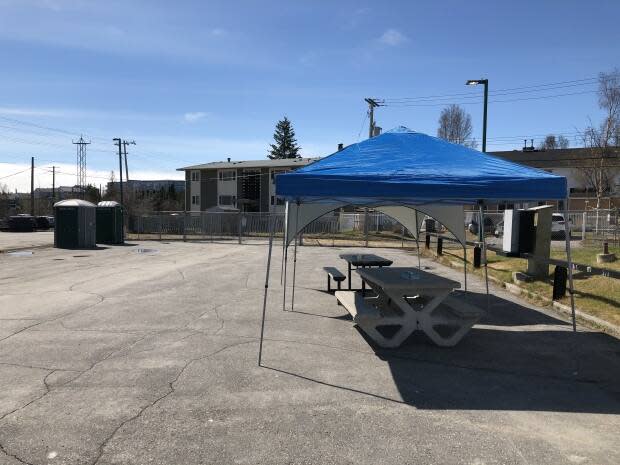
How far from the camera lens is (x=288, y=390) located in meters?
4.80

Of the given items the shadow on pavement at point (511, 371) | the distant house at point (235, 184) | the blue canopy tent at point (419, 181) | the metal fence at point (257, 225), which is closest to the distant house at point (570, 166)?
the metal fence at point (257, 225)

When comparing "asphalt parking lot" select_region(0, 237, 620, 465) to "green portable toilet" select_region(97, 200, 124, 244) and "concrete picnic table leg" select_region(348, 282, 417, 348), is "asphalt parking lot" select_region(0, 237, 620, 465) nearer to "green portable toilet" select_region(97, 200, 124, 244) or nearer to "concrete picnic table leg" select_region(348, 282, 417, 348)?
"concrete picnic table leg" select_region(348, 282, 417, 348)

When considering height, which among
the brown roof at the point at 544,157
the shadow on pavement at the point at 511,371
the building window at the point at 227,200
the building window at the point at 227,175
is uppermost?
the brown roof at the point at 544,157

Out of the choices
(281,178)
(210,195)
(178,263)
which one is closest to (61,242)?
(178,263)

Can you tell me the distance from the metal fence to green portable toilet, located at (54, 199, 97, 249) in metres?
5.78

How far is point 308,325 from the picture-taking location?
756 cm

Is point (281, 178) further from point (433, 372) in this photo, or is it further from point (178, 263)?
point (178, 263)

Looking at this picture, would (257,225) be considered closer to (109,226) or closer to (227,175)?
(109,226)

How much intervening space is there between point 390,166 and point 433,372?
256cm

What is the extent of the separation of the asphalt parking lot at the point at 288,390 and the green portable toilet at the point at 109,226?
17623 mm

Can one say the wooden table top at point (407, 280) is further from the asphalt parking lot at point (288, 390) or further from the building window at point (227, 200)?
the building window at point (227, 200)

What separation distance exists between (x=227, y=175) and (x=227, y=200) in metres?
3.01

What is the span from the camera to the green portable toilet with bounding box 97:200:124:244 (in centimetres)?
2575

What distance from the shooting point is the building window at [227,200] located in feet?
192
